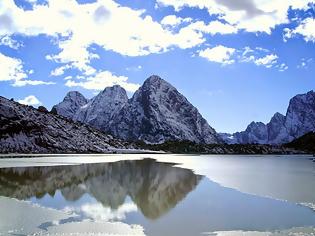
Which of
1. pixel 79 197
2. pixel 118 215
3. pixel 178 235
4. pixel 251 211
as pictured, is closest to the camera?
pixel 178 235

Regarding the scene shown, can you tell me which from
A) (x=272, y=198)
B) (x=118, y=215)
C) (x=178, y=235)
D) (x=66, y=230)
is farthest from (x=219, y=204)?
(x=66, y=230)

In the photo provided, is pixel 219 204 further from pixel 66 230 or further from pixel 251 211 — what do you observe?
pixel 66 230

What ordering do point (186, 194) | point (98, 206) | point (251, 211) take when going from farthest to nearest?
point (186, 194) < point (98, 206) < point (251, 211)

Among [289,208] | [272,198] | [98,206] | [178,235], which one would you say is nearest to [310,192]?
[272,198]

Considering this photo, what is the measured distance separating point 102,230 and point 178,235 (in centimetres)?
473

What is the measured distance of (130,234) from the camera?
24516 mm

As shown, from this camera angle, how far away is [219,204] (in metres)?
37.5

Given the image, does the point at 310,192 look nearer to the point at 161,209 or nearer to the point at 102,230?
the point at 161,209

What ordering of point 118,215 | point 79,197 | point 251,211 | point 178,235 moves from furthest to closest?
point 79,197
point 251,211
point 118,215
point 178,235

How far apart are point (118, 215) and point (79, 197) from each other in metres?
11.4

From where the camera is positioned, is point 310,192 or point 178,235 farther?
point 310,192

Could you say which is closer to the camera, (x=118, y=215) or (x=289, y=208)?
(x=118, y=215)

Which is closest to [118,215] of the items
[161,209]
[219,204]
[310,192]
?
[161,209]

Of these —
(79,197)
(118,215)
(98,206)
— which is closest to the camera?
(118,215)
